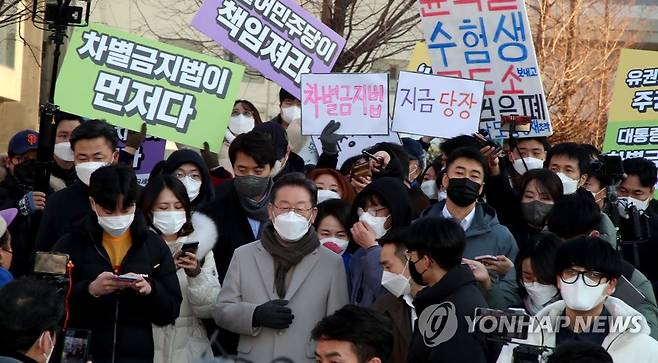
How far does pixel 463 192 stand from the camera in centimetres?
812

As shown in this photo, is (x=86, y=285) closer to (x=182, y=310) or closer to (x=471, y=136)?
(x=182, y=310)

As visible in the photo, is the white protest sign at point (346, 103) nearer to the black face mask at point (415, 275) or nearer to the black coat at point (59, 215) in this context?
the black coat at point (59, 215)

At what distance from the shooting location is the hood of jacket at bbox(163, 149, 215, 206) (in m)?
8.67

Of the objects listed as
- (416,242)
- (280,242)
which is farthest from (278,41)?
(416,242)

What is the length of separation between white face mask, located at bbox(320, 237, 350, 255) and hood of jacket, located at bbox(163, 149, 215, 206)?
0.81 metres

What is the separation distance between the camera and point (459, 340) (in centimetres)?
625

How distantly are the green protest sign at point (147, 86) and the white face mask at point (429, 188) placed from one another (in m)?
1.55

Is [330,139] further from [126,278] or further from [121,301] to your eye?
[126,278]

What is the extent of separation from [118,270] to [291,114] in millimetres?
3849

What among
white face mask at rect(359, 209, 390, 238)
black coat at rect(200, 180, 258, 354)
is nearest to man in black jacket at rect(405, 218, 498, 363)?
white face mask at rect(359, 209, 390, 238)

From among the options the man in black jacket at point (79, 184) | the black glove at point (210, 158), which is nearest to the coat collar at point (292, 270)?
the man in black jacket at point (79, 184)

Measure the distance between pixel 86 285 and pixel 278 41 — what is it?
3883mm

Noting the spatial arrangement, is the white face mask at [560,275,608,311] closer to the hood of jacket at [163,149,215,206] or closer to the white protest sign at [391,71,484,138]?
the hood of jacket at [163,149,215,206]

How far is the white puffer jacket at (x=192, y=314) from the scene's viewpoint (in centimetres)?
769
